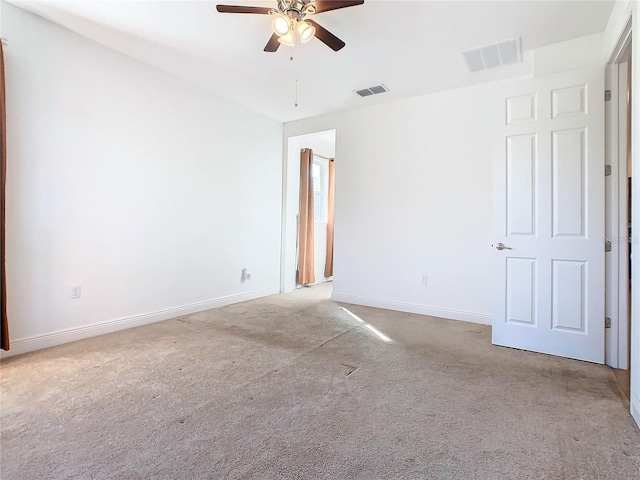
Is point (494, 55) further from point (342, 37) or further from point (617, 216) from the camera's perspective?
point (617, 216)

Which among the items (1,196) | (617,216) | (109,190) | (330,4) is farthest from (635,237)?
(1,196)

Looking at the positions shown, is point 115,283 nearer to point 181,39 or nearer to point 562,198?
point 181,39

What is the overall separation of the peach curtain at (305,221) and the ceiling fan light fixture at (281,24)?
139 inches

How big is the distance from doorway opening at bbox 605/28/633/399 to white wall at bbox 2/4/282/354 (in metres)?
3.91

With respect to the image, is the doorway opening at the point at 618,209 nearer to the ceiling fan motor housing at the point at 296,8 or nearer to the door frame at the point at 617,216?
the door frame at the point at 617,216

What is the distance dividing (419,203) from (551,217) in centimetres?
153

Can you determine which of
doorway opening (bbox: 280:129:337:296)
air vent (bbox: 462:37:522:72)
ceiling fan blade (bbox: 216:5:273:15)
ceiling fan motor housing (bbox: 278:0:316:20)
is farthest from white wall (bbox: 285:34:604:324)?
ceiling fan blade (bbox: 216:5:273:15)

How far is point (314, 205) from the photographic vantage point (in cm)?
620

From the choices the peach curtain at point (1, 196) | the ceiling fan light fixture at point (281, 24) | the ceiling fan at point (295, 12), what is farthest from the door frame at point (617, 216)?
the peach curtain at point (1, 196)

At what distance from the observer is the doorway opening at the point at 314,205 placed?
534 centimetres

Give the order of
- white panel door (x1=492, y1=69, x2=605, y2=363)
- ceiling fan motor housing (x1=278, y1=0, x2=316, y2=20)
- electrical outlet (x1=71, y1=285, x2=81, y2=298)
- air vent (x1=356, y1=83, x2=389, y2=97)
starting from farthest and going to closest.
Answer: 1. air vent (x1=356, y1=83, x2=389, y2=97)
2. electrical outlet (x1=71, y1=285, x2=81, y2=298)
3. white panel door (x1=492, y1=69, x2=605, y2=363)
4. ceiling fan motor housing (x1=278, y1=0, x2=316, y2=20)

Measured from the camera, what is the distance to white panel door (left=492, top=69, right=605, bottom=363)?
2545 mm

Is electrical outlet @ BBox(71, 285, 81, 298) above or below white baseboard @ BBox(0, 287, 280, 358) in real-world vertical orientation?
above

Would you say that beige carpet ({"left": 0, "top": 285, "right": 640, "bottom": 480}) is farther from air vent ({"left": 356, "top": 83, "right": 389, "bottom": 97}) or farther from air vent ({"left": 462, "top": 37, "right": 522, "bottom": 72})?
air vent ({"left": 356, "top": 83, "right": 389, "bottom": 97})
